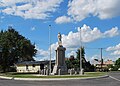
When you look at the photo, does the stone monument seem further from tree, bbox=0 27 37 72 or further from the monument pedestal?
tree, bbox=0 27 37 72

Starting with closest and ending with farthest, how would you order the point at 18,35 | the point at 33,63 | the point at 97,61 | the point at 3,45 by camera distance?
the point at 3,45 < the point at 18,35 < the point at 33,63 < the point at 97,61

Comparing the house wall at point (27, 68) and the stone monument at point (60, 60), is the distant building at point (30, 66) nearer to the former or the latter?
the house wall at point (27, 68)

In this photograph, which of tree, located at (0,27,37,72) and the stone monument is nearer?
the stone monument

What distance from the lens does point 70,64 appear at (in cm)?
8231

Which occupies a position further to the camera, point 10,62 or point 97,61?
point 97,61

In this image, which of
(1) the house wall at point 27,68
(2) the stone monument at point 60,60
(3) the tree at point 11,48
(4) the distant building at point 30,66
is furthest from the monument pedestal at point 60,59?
(1) the house wall at point 27,68

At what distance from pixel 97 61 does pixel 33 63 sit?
78.8 m

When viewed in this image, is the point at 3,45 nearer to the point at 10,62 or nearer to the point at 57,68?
the point at 10,62

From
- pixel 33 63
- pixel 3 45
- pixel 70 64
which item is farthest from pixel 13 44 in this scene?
pixel 33 63

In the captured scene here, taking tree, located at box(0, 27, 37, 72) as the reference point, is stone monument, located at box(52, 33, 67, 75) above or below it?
below

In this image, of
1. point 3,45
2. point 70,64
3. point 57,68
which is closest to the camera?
point 57,68

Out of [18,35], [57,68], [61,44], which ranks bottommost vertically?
[57,68]

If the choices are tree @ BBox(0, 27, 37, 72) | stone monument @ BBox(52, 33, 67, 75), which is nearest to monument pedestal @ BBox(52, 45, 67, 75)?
stone monument @ BBox(52, 33, 67, 75)

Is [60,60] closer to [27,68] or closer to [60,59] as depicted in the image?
[60,59]
